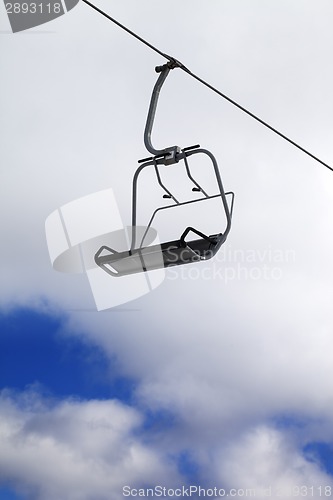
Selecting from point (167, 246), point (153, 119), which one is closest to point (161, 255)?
point (167, 246)

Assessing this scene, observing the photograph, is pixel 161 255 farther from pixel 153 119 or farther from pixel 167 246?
pixel 153 119

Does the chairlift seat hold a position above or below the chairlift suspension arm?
below

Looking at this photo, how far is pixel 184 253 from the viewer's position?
3436 mm

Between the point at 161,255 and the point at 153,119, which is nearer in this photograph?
the point at 161,255

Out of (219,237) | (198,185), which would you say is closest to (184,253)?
(219,237)

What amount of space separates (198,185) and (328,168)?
134 centimetres

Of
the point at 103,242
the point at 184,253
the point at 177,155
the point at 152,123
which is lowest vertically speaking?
the point at 184,253

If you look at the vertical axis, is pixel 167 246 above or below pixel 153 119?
below

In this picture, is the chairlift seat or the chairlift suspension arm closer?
the chairlift seat

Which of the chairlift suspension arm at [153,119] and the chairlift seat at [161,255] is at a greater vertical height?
the chairlift suspension arm at [153,119]

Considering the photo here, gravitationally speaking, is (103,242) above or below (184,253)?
above

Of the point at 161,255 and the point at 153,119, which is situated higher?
the point at 153,119

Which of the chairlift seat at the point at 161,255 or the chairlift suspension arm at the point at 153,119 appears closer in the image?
the chairlift seat at the point at 161,255

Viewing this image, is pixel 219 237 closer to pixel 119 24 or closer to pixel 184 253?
pixel 184 253
